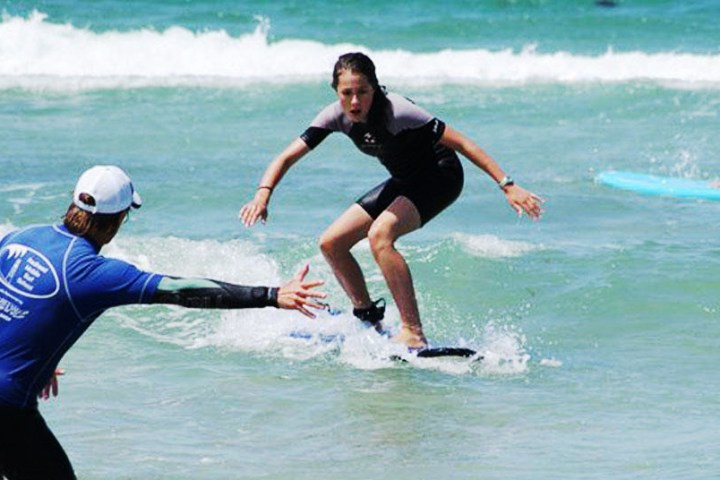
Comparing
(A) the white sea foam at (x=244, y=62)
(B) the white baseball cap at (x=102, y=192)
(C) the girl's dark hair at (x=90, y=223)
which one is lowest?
(A) the white sea foam at (x=244, y=62)

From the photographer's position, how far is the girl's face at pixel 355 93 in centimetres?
833

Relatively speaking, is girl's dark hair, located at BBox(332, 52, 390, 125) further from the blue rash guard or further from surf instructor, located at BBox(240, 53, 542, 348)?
the blue rash guard

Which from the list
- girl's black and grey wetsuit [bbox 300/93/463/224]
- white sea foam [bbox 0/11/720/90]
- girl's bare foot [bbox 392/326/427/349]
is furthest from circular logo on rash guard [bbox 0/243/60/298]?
white sea foam [bbox 0/11/720/90]

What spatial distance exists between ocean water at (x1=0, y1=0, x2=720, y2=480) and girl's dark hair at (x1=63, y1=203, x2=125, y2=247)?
1.95m

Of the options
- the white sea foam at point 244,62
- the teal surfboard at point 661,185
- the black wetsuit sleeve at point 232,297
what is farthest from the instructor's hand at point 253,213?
the white sea foam at point 244,62

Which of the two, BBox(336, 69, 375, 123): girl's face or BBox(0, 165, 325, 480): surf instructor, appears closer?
BBox(0, 165, 325, 480): surf instructor

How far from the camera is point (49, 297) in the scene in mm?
4988

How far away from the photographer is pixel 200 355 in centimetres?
922

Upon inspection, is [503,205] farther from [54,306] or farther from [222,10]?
[222,10]

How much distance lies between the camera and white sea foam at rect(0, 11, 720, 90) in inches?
910

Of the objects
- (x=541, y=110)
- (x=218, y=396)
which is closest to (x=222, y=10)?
(x=541, y=110)

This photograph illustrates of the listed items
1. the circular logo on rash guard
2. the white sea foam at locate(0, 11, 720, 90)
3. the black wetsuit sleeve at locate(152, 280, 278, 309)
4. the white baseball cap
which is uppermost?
the white baseball cap

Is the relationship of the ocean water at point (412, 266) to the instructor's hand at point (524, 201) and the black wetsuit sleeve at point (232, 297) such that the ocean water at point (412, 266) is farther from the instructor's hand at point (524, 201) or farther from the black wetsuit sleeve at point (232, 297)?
the black wetsuit sleeve at point (232, 297)

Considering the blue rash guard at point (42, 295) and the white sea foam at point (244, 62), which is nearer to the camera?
the blue rash guard at point (42, 295)
